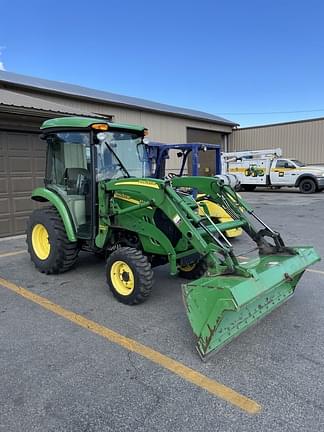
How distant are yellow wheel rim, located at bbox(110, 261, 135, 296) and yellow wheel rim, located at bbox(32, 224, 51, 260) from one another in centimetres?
161

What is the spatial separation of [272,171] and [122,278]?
17.4 meters

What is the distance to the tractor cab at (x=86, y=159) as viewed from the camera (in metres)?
4.70

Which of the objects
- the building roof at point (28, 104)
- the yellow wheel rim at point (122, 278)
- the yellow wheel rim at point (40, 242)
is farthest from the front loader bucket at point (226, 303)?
the building roof at point (28, 104)

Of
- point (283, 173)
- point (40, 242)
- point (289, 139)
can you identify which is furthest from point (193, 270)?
point (289, 139)

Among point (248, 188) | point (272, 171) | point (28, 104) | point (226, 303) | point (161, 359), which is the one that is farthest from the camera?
point (248, 188)

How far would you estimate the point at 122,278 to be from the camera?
14.2 feet

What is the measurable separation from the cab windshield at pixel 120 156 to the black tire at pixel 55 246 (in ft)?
3.33

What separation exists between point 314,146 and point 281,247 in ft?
73.7

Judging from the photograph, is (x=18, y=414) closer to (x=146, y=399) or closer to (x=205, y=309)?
(x=146, y=399)

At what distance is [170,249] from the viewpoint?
13.6ft

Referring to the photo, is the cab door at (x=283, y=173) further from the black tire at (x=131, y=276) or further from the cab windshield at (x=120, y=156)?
the black tire at (x=131, y=276)

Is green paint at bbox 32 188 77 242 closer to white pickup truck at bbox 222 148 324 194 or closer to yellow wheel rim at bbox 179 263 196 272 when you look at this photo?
yellow wheel rim at bbox 179 263 196 272

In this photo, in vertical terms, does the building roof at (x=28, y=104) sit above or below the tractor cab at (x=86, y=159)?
above

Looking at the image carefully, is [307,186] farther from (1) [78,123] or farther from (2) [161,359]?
(2) [161,359]
